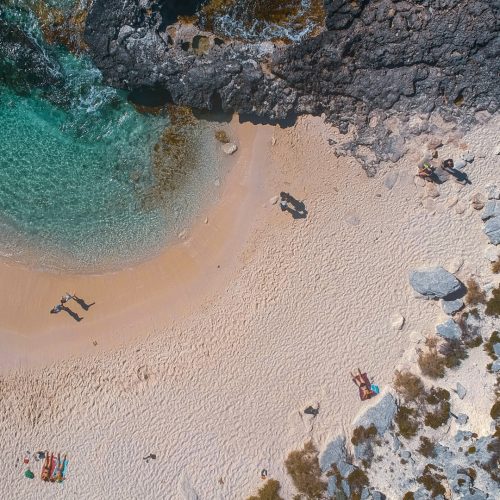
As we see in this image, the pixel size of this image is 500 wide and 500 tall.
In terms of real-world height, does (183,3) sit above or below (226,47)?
above

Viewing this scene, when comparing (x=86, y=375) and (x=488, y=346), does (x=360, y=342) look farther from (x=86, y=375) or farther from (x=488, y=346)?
(x=86, y=375)

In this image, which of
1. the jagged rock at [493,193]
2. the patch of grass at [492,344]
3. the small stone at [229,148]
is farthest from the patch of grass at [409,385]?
the small stone at [229,148]

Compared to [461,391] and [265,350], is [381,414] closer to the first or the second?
[461,391]

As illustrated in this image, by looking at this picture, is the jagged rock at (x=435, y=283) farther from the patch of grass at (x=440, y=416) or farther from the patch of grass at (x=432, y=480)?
the patch of grass at (x=432, y=480)

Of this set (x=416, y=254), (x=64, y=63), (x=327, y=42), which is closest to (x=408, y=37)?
(x=327, y=42)

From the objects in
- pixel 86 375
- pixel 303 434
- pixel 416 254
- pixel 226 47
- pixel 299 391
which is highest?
pixel 226 47

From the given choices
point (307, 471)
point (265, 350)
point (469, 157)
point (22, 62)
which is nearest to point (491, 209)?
point (469, 157)
